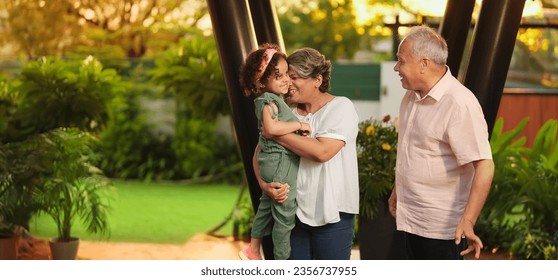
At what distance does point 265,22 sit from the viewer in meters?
3.98

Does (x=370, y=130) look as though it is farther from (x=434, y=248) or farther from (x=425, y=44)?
(x=425, y=44)

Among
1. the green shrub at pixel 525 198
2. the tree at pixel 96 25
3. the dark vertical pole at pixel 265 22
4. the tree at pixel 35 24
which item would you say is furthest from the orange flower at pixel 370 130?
the tree at pixel 35 24

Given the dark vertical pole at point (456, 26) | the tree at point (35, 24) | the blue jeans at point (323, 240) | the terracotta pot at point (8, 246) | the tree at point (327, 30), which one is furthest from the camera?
the tree at point (327, 30)

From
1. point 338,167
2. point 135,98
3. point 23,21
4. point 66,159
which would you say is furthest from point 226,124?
point 338,167

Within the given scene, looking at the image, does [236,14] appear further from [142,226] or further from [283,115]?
[142,226]

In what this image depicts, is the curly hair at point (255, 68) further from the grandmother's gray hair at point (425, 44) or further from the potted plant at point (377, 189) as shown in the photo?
the potted plant at point (377, 189)

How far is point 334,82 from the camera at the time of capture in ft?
31.8

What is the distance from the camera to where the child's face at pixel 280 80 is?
2664mm

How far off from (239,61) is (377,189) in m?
1.45

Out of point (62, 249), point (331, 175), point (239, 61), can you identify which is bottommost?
point (62, 249)

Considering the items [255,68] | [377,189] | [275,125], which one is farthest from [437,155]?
[377,189]

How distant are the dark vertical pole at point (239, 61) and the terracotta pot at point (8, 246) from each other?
8.76 ft

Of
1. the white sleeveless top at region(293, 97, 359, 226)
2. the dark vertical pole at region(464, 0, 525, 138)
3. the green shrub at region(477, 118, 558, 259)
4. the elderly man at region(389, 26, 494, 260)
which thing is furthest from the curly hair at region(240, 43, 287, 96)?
the green shrub at region(477, 118, 558, 259)
